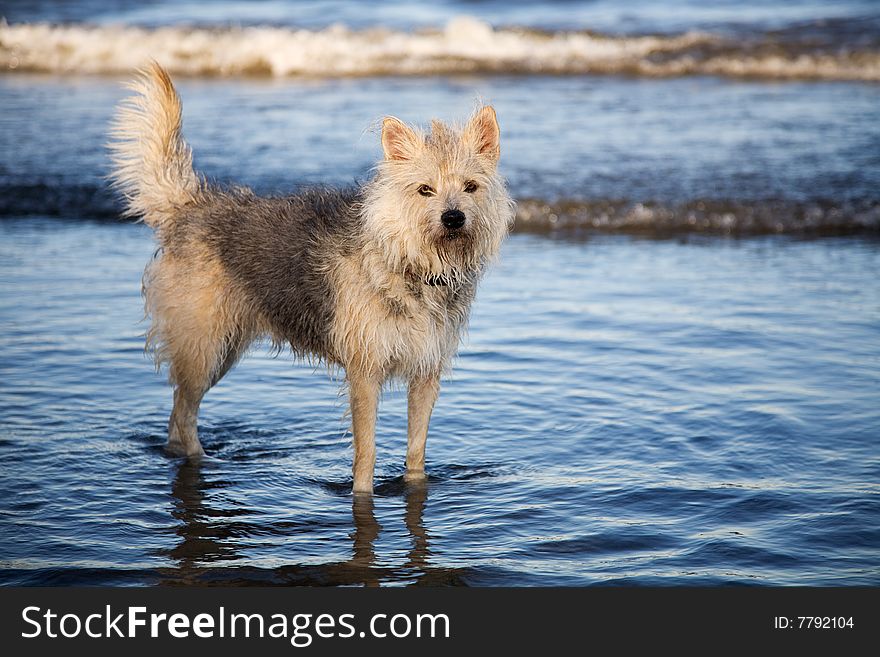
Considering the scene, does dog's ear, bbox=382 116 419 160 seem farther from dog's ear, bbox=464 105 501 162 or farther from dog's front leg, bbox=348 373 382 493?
dog's front leg, bbox=348 373 382 493

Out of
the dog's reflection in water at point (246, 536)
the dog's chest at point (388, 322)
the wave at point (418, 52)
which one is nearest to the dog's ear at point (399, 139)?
the dog's chest at point (388, 322)

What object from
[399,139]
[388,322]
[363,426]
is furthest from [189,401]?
[399,139]

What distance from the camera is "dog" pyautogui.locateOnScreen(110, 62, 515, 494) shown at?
518 centimetres

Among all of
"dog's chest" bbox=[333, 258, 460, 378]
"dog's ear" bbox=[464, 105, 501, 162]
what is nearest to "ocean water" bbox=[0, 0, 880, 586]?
"dog's chest" bbox=[333, 258, 460, 378]

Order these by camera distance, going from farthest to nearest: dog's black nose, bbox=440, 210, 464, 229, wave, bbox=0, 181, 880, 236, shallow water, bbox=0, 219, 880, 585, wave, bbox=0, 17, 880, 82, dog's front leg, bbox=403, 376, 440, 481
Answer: wave, bbox=0, 17, 880, 82, wave, bbox=0, 181, 880, 236, dog's front leg, bbox=403, 376, 440, 481, dog's black nose, bbox=440, 210, 464, 229, shallow water, bbox=0, 219, 880, 585

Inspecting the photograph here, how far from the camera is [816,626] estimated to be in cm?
415

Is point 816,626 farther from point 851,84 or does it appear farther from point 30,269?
point 851,84

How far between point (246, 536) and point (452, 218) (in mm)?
1714

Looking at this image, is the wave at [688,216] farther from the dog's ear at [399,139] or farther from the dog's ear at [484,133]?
Result: the dog's ear at [399,139]

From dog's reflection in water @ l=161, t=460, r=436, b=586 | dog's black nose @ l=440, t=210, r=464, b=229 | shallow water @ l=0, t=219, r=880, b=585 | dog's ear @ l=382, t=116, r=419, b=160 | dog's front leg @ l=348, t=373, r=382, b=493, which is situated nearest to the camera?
dog's reflection in water @ l=161, t=460, r=436, b=586

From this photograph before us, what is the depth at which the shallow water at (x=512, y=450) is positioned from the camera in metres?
4.84

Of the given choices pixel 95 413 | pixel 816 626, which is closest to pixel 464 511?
pixel 816 626

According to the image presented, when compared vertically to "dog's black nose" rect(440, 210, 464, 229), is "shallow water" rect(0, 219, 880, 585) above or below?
below

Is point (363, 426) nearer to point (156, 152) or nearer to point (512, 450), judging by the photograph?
point (512, 450)
